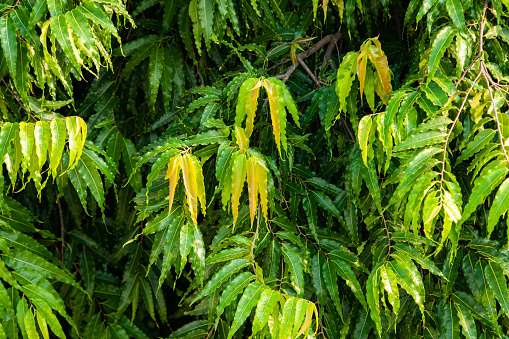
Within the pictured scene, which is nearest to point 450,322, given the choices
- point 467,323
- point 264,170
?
point 467,323

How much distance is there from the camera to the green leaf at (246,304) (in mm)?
967

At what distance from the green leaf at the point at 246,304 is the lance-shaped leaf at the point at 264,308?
25 mm

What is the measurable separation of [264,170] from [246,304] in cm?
29

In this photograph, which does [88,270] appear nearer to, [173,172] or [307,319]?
[173,172]

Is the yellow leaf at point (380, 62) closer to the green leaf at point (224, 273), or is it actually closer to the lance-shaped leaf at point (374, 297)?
the lance-shaped leaf at point (374, 297)

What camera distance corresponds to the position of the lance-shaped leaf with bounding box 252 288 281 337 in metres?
0.95

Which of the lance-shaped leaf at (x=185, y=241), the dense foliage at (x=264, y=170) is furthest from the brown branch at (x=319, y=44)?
the lance-shaped leaf at (x=185, y=241)

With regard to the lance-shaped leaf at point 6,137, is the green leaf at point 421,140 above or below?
below

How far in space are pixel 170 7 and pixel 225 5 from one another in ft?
0.81

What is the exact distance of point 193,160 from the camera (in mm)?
1057

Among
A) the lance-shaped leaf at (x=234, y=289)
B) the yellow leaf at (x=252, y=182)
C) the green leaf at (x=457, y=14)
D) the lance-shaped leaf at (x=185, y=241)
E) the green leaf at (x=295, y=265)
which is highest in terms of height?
the green leaf at (x=457, y=14)

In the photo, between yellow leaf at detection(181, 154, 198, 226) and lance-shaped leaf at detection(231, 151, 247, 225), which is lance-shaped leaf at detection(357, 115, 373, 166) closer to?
lance-shaped leaf at detection(231, 151, 247, 225)

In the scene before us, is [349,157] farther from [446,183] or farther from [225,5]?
[225,5]

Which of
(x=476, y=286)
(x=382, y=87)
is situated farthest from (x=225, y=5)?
(x=476, y=286)
